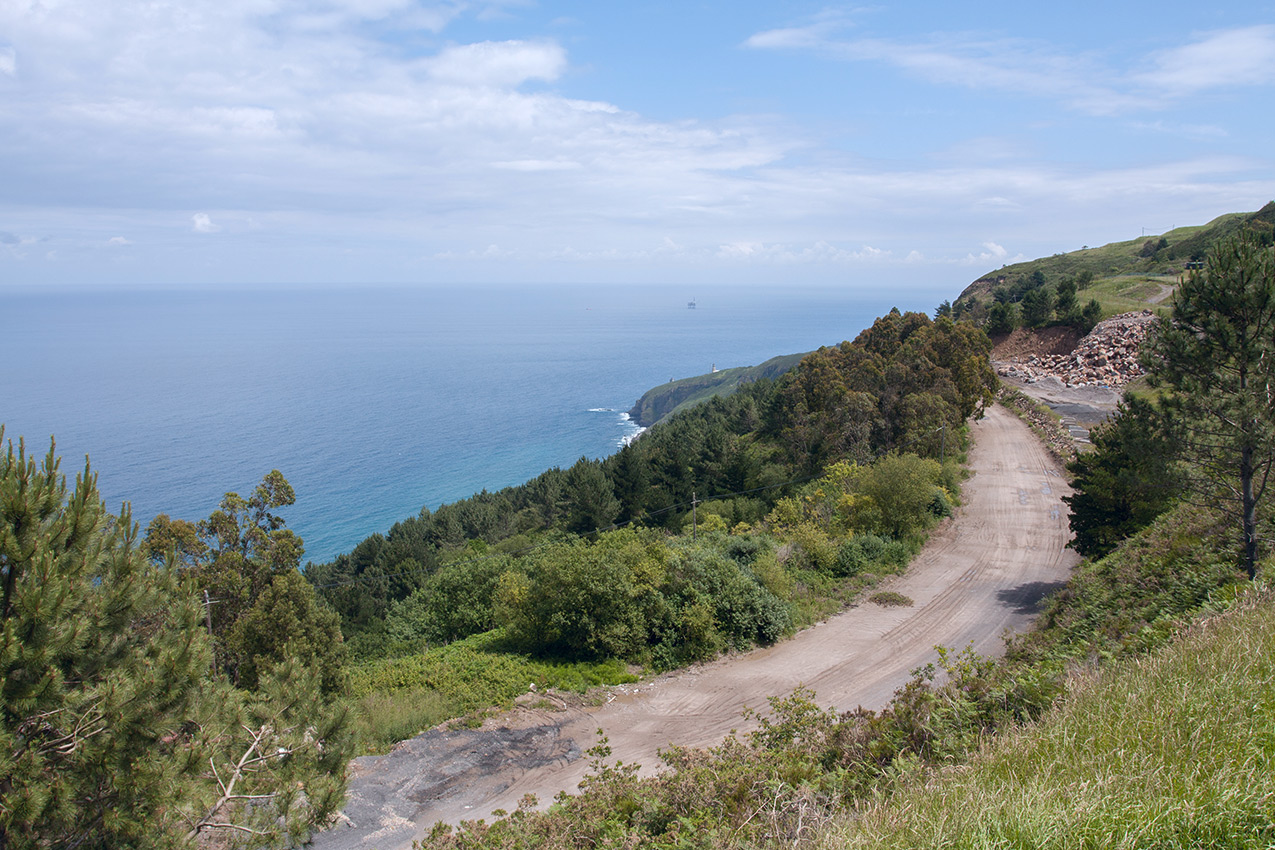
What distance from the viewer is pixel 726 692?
14.5m

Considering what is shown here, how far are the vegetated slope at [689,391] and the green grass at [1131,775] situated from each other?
353 ft

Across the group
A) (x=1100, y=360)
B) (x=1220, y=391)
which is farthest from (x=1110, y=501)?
(x=1100, y=360)

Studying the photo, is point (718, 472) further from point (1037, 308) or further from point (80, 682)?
point (80, 682)

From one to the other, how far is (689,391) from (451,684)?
110 m

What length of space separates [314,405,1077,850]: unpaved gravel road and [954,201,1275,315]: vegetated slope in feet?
121

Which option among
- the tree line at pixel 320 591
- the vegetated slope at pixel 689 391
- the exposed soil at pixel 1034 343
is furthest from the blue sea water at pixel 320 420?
the exposed soil at pixel 1034 343

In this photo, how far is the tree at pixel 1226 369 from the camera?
9.80m

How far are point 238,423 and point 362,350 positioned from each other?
96.3 m

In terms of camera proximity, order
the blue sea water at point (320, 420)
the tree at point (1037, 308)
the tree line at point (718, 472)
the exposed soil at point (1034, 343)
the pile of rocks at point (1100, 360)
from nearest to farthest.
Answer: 1. the tree line at point (718, 472)
2. the pile of rocks at point (1100, 360)
3. the exposed soil at point (1034, 343)
4. the tree at point (1037, 308)
5. the blue sea water at point (320, 420)

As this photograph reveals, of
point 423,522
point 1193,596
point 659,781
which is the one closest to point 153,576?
point 659,781

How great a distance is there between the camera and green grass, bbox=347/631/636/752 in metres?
13.0

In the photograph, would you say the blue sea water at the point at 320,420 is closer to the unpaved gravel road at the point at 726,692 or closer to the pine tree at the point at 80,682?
the unpaved gravel road at the point at 726,692

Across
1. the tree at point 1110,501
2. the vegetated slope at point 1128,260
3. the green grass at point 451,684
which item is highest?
the vegetated slope at point 1128,260

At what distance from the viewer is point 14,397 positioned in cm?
10744
